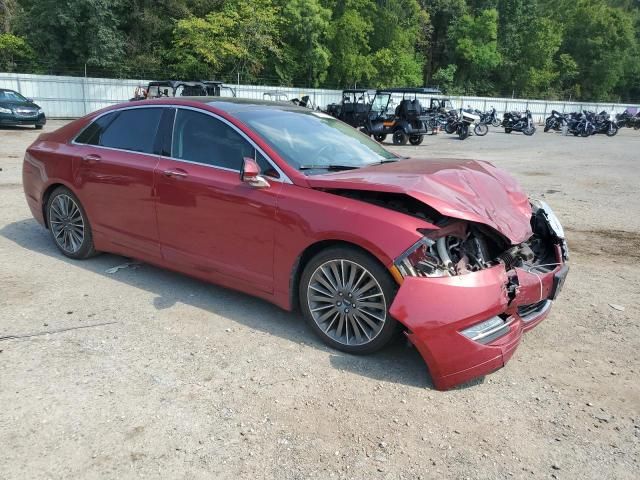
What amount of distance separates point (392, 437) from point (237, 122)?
8.52 ft

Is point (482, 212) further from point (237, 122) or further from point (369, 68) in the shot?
point (369, 68)

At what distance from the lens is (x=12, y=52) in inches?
1438

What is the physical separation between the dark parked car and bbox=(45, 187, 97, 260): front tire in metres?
17.0

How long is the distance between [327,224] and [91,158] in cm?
275

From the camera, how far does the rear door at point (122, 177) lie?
15.1 ft

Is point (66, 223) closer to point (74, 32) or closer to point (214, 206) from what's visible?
point (214, 206)

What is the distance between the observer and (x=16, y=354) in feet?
11.6

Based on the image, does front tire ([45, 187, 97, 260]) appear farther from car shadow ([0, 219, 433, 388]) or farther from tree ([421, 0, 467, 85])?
tree ([421, 0, 467, 85])

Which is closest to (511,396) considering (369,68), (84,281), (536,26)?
(84,281)

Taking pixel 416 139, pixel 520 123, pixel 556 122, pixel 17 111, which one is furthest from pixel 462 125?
pixel 17 111

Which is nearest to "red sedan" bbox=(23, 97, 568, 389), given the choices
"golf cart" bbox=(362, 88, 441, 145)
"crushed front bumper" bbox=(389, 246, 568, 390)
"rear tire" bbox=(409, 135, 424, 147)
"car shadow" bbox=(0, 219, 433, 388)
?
"crushed front bumper" bbox=(389, 246, 568, 390)

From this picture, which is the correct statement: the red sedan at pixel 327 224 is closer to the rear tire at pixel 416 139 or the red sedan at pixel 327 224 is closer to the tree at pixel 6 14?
the rear tire at pixel 416 139

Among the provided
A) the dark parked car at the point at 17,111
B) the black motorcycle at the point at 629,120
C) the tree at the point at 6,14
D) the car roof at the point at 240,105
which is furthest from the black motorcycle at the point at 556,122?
the tree at the point at 6,14

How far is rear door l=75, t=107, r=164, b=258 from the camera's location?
4605 millimetres
